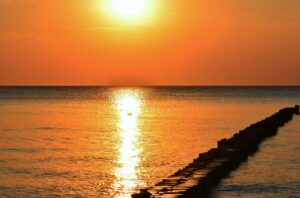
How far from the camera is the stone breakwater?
18453 mm

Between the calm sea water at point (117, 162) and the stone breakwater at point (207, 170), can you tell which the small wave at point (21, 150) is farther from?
the stone breakwater at point (207, 170)

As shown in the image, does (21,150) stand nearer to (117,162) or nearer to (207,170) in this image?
(117,162)

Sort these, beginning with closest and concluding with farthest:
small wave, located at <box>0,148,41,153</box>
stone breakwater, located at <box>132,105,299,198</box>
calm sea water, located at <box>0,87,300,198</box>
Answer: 1. stone breakwater, located at <box>132,105,299,198</box>
2. calm sea water, located at <box>0,87,300,198</box>
3. small wave, located at <box>0,148,41,153</box>

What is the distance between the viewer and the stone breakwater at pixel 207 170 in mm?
18453

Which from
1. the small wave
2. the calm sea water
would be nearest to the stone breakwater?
the calm sea water

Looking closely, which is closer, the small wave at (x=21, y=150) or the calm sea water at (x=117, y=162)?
the calm sea water at (x=117, y=162)

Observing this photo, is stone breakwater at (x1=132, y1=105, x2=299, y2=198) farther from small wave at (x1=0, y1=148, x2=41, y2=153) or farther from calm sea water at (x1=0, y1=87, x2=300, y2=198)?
small wave at (x1=0, y1=148, x2=41, y2=153)

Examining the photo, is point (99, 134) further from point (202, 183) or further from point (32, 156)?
point (202, 183)

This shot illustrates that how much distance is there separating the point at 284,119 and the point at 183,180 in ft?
132

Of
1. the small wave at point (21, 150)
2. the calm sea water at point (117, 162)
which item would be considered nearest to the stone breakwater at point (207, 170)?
the calm sea water at point (117, 162)

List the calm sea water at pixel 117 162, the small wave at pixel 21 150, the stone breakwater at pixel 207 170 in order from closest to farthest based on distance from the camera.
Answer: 1. the stone breakwater at pixel 207 170
2. the calm sea water at pixel 117 162
3. the small wave at pixel 21 150

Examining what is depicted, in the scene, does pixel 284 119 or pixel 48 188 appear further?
pixel 284 119

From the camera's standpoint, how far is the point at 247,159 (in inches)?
1190

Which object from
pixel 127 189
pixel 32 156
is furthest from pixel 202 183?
pixel 32 156
